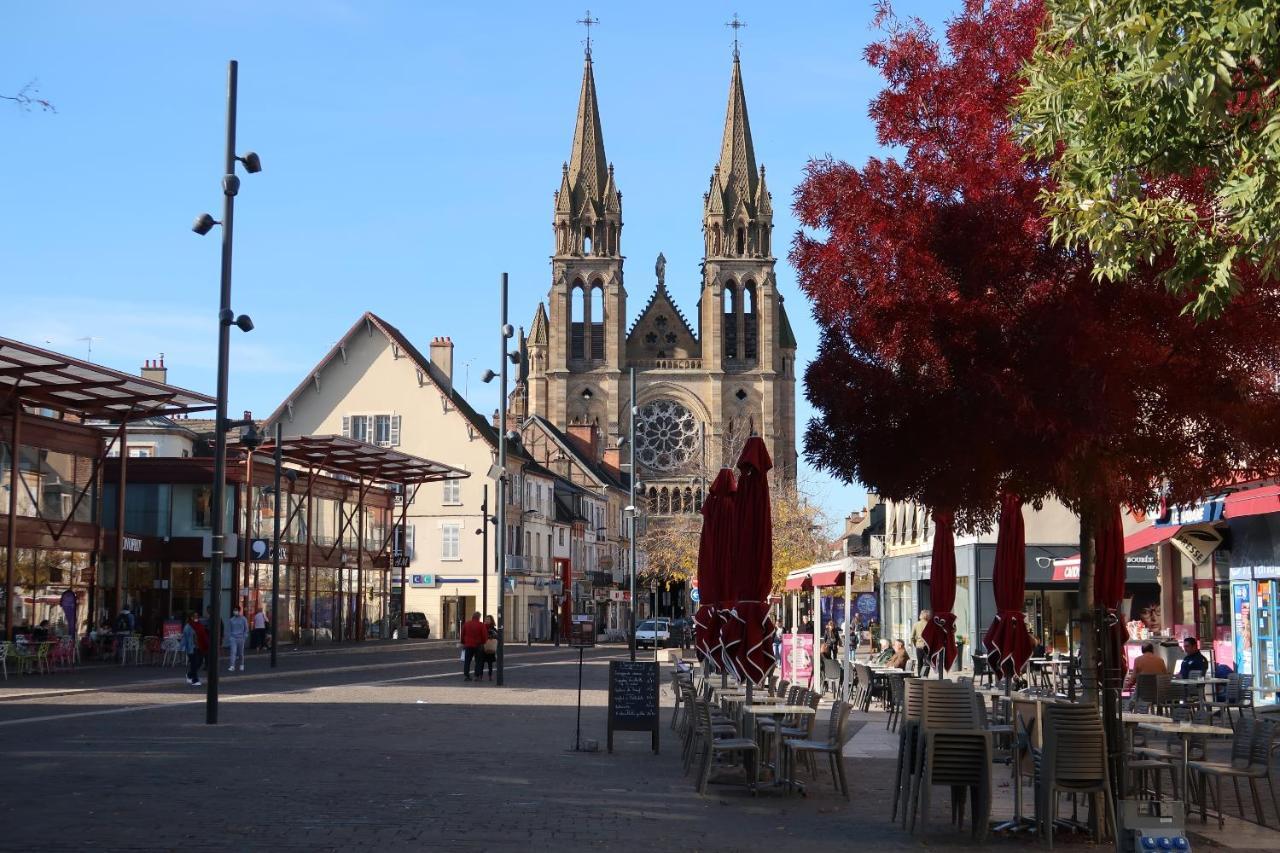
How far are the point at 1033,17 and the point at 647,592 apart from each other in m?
99.1

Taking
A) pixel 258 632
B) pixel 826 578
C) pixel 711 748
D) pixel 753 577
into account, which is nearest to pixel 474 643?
pixel 826 578

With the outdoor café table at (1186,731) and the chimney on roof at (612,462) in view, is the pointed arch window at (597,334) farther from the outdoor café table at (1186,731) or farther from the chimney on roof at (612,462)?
the outdoor café table at (1186,731)

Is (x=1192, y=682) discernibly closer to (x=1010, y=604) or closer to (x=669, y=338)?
(x=1010, y=604)

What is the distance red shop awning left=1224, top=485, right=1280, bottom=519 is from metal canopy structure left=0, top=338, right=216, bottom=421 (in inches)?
922

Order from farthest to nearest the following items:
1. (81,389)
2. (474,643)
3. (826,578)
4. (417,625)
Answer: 1. (417,625)
2. (81,389)
3. (826,578)
4. (474,643)

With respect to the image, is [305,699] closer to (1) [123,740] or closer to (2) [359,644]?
(1) [123,740]

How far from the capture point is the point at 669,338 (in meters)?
123

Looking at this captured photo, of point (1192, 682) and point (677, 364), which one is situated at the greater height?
point (677, 364)

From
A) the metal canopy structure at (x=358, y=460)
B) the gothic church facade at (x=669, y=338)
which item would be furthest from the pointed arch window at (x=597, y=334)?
the metal canopy structure at (x=358, y=460)

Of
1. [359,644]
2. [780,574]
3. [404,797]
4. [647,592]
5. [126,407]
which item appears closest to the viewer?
[404,797]

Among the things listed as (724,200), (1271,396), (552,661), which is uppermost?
(724,200)

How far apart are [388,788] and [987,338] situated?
619 centimetres

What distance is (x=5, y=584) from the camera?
122ft

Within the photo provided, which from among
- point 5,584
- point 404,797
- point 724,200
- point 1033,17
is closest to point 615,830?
point 404,797
